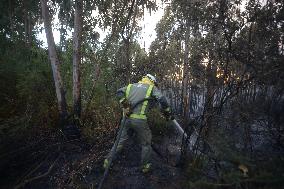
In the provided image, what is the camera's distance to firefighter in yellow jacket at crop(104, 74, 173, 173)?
627 cm

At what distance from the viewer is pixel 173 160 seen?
780cm

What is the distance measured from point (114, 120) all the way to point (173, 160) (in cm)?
208

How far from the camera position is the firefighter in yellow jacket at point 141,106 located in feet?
20.6

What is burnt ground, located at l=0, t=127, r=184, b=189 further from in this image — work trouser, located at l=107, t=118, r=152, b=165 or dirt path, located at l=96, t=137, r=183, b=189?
work trouser, located at l=107, t=118, r=152, b=165

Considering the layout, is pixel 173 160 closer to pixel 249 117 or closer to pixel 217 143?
pixel 249 117

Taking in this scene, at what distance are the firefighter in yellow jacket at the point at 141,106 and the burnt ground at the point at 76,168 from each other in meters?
0.36

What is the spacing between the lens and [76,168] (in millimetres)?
6355

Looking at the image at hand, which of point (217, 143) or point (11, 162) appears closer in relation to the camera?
point (217, 143)

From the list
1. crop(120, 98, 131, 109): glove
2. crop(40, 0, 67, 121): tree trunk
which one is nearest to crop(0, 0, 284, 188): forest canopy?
crop(40, 0, 67, 121): tree trunk

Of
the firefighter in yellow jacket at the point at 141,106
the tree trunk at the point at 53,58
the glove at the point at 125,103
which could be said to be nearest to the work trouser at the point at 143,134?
the firefighter in yellow jacket at the point at 141,106

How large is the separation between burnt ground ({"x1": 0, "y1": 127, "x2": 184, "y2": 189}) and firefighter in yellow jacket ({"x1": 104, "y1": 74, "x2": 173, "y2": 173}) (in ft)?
1.19

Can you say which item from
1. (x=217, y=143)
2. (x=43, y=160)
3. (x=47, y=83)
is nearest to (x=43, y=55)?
(x=47, y=83)

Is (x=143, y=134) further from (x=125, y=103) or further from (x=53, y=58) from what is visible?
(x=53, y=58)

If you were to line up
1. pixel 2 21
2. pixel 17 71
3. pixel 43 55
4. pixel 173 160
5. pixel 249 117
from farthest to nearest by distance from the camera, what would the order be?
pixel 2 21, pixel 43 55, pixel 17 71, pixel 173 160, pixel 249 117
